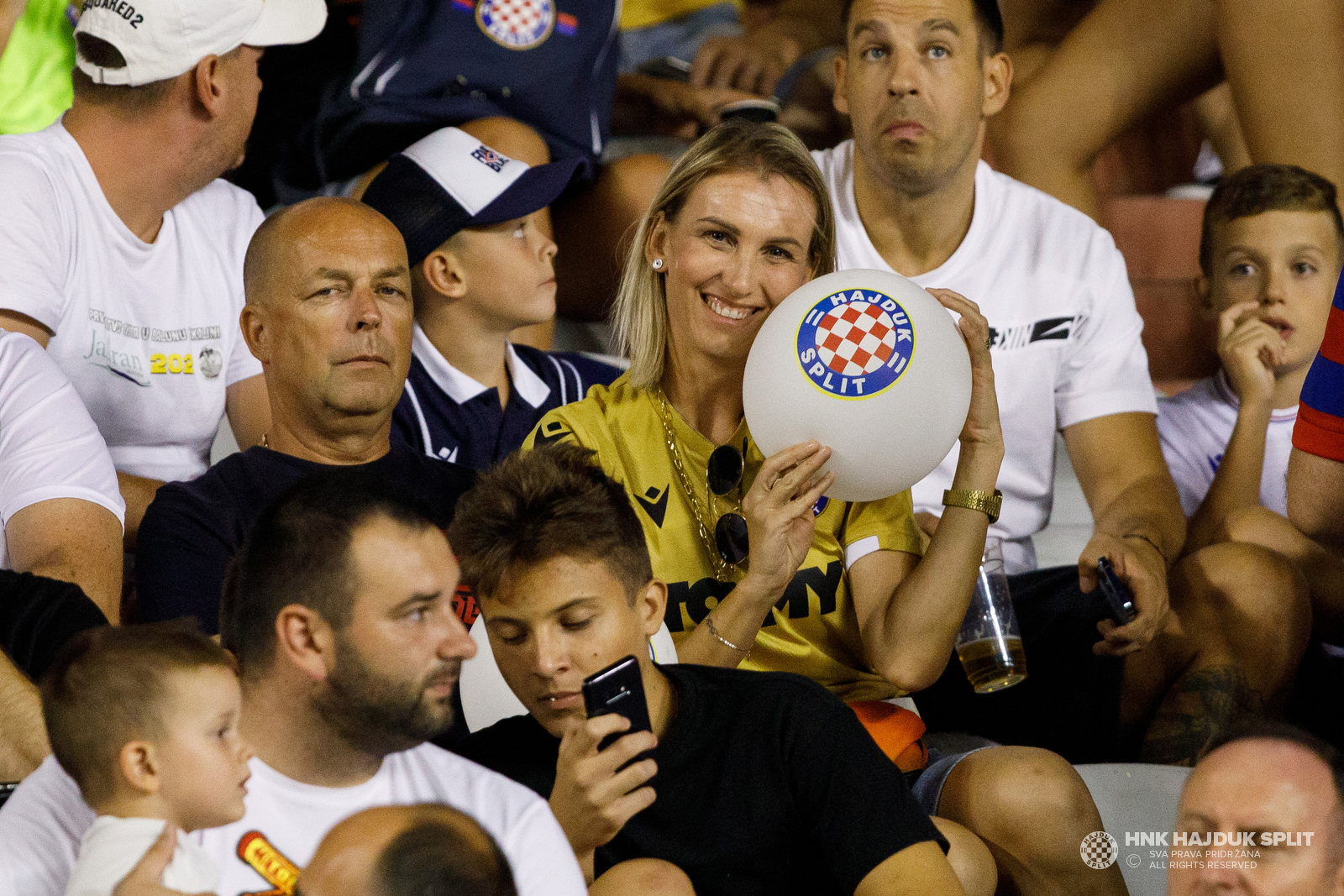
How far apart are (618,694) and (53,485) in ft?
3.16

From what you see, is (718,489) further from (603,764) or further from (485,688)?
(603,764)

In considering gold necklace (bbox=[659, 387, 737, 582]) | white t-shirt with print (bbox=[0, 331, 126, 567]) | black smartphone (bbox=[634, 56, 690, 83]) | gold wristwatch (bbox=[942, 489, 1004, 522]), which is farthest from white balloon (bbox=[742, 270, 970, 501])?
black smartphone (bbox=[634, 56, 690, 83])

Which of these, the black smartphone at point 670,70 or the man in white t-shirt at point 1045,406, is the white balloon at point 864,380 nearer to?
the man in white t-shirt at point 1045,406

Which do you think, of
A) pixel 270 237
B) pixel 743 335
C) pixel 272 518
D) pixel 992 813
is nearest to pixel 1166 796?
pixel 992 813

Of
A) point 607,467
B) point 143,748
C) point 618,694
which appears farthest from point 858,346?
point 143,748

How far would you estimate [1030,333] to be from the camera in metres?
2.54

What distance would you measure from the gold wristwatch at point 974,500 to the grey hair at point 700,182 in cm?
42

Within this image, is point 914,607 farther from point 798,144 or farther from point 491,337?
point 491,337

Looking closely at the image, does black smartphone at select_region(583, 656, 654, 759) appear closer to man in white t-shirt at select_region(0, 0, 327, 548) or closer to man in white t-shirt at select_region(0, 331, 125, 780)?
man in white t-shirt at select_region(0, 331, 125, 780)

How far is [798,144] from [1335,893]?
1227 mm

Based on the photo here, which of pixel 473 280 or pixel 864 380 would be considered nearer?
pixel 864 380

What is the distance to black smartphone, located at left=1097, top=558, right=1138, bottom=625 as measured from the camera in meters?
2.12

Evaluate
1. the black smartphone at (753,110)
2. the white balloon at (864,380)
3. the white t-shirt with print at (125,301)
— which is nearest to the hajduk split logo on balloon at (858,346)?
the white balloon at (864,380)

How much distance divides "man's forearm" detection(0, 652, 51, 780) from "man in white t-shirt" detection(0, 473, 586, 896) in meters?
0.33
